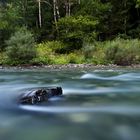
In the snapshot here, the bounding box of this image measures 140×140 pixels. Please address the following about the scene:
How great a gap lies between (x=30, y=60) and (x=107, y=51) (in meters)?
5.01

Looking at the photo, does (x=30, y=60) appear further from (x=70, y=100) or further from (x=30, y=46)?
(x=70, y=100)

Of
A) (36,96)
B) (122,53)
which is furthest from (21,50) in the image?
(36,96)

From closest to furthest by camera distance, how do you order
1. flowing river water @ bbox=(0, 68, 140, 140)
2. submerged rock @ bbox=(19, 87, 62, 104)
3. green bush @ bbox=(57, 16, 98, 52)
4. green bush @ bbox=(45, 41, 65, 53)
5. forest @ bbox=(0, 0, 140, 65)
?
flowing river water @ bbox=(0, 68, 140, 140) → submerged rock @ bbox=(19, 87, 62, 104) → forest @ bbox=(0, 0, 140, 65) → green bush @ bbox=(57, 16, 98, 52) → green bush @ bbox=(45, 41, 65, 53)

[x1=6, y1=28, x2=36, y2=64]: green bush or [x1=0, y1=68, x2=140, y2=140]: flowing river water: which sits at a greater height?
[x1=6, y1=28, x2=36, y2=64]: green bush

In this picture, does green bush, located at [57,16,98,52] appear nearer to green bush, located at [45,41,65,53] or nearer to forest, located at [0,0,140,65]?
forest, located at [0,0,140,65]

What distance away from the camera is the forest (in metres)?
22.9

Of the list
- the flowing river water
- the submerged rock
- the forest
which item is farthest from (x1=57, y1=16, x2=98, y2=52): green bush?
the submerged rock

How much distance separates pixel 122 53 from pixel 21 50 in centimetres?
640

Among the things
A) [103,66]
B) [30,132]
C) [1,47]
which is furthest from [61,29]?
[30,132]

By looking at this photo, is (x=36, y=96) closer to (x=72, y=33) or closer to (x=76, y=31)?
(x=72, y=33)

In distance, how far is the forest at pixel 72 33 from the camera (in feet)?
75.3

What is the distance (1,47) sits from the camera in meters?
28.7

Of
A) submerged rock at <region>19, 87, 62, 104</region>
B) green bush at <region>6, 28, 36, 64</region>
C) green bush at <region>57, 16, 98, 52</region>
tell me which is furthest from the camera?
green bush at <region>57, 16, 98, 52</region>

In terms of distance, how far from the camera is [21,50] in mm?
22484
